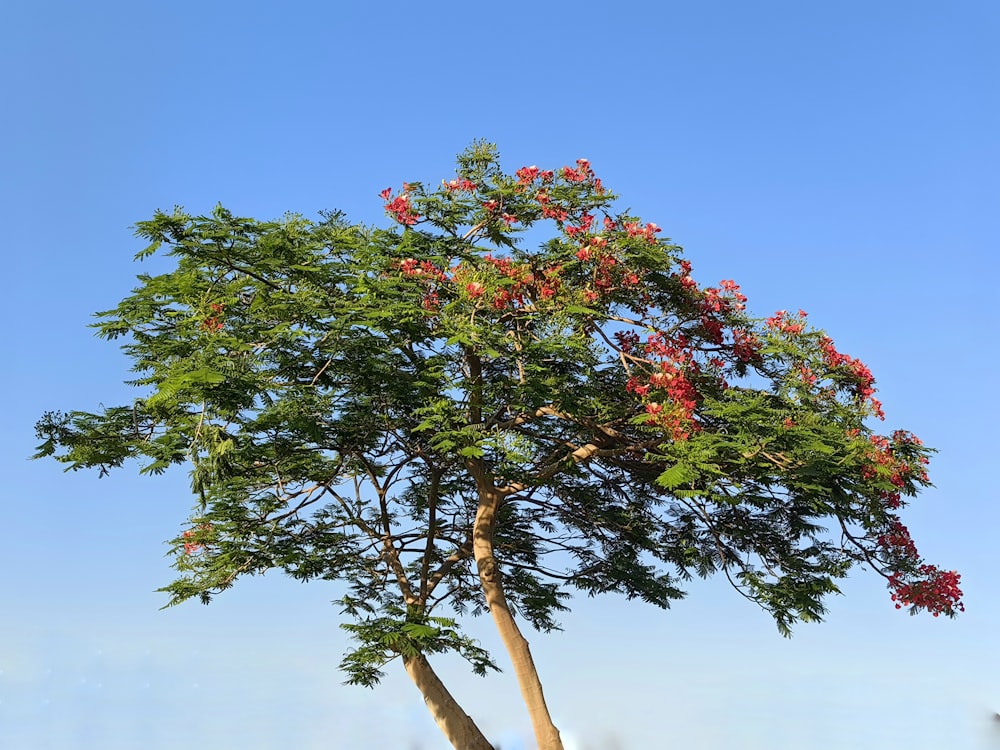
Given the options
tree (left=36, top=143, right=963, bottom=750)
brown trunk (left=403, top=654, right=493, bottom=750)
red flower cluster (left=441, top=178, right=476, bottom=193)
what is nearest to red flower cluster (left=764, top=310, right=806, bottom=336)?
tree (left=36, top=143, right=963, bottom=750)

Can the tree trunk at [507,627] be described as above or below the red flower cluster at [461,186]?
below

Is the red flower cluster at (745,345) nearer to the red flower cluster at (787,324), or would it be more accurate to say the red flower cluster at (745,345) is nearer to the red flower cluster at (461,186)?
the red flower cluster at (787,324)

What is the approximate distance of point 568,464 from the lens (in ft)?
41.5

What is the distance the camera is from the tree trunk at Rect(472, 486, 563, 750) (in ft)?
41.9

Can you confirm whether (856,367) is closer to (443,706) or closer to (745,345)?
(745,345)

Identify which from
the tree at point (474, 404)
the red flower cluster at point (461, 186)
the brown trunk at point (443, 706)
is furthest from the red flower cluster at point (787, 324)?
the brown trunk at point (443, 706)

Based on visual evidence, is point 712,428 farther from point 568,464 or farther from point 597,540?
point 597,540

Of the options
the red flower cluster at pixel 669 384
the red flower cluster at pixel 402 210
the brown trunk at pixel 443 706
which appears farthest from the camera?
the brown trunk at pixel 443 706

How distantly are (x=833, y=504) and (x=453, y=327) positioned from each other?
5.07 m

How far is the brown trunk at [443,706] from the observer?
13.4 meters

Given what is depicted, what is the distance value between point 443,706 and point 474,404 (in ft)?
14.5

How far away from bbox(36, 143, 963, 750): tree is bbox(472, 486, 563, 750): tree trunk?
31 mm

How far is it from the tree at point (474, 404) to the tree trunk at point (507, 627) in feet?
0.10

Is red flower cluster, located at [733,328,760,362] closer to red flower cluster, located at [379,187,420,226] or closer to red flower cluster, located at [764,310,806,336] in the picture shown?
red flower cluster, located at [764,310,806,336]
